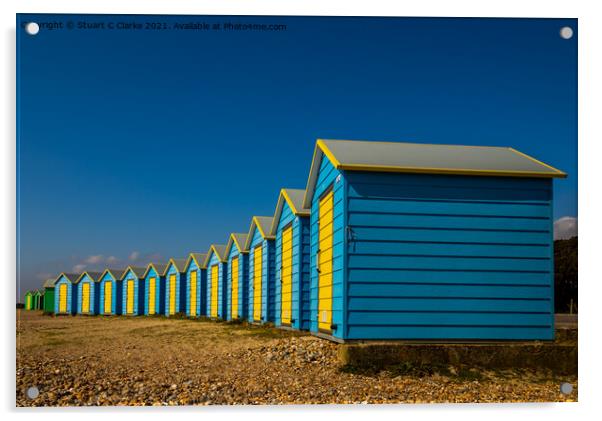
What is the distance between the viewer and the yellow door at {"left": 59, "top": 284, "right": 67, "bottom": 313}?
4909cm

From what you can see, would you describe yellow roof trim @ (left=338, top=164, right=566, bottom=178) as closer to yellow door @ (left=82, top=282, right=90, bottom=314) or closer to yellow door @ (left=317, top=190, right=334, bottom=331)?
yellow door @ (left=317, top=190, right=334, bottom=331)

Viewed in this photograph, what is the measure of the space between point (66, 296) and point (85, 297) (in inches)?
88.4

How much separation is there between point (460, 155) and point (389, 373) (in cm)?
407

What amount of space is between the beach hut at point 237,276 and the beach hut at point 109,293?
57.9 feet

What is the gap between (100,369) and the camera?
37.0 ft

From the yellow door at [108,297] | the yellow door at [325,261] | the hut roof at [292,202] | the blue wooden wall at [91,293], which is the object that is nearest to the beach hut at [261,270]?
the hut roof at [292,202]

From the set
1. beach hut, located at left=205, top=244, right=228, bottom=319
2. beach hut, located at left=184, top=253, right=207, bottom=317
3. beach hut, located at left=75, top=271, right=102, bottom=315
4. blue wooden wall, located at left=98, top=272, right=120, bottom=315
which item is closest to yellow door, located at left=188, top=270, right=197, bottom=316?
beach hut, located at left=184, top=253, right=207, bottom=317

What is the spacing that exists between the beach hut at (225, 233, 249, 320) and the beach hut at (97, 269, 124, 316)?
17.6 m

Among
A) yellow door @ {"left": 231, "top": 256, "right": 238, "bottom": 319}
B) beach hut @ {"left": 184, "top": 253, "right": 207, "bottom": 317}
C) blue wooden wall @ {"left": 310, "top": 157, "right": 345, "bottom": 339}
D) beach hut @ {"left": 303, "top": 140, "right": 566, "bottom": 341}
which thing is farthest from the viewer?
beach hut @ {"left": 184, "top": 253, "right": 207, "bottom": 317}

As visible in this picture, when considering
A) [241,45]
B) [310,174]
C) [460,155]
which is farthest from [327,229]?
[241,45]

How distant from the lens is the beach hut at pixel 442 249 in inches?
429

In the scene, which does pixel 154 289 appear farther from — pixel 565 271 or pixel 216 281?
pixel 565 271

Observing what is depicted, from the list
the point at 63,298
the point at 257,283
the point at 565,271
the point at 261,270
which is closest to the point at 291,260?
the point at 261,270
